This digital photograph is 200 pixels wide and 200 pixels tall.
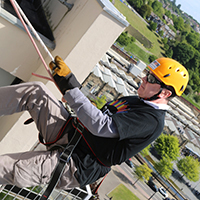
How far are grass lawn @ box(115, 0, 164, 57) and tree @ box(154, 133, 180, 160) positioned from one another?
45.3 meters

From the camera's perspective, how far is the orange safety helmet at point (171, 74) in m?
2.28

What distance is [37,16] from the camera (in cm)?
480

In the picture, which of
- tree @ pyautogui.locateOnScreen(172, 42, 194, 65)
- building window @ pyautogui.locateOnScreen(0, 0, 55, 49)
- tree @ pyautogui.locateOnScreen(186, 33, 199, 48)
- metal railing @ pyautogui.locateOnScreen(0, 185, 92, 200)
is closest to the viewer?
metal railing @ pyautogui.locateOnScreen(0, 185, 92, 200)

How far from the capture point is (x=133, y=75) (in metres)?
43.1

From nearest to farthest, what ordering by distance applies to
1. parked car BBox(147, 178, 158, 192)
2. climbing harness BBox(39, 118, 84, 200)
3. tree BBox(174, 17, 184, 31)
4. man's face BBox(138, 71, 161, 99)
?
climbing harness BBox(39, 118, 84, 200) < man's face BBox(138, 71, 161, 99) < parked car BBox(147, 178, 158, 192) < tree BBox(174, 17, 184, 31)

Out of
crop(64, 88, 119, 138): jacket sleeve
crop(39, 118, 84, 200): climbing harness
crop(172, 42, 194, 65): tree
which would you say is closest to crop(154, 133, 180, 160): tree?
crop(39, 118, 84, 200): climbing harness

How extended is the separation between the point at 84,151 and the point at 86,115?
0.64 m

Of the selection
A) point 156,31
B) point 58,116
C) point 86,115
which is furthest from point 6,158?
point 156,31

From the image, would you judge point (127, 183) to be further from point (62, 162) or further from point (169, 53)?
point (169, 53)

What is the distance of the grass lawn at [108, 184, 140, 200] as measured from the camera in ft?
58.2

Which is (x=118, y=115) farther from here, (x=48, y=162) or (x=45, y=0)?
(x=45, y=0)

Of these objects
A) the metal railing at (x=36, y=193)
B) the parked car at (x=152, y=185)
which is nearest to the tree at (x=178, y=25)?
the parked car at (x=152, y=185)

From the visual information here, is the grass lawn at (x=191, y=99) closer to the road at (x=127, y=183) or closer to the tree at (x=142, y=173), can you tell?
the road at (x=127, y=183)

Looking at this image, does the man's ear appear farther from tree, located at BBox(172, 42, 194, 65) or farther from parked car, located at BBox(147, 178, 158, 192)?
tree, located at BBox(172, 42, 194, 65)
